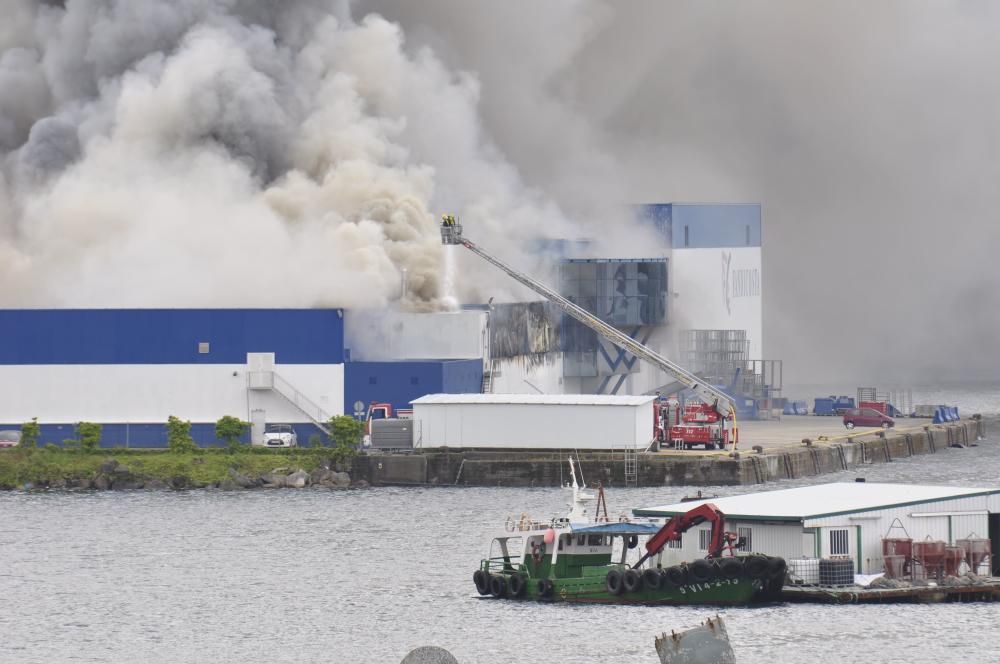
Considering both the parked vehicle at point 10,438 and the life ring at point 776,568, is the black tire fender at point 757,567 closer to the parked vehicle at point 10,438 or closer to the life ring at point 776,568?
the life ring at point 776,568

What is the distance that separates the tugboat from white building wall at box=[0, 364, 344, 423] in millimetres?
25558

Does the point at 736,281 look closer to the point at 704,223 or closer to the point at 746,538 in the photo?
the point at 704,223

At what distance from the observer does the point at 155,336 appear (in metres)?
73.9

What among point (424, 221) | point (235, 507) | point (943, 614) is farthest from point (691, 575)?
point (424, 221)

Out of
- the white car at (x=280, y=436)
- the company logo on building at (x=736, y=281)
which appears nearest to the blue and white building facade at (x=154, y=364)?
the white car at (x=280, y=436)

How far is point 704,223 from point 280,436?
3799 cm

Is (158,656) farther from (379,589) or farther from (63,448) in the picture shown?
(63,448)

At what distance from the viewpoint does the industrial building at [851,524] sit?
45750 millimetres

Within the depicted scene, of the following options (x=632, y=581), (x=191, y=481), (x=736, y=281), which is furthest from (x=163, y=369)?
(x=736, y=281)

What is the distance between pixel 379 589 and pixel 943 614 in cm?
1263

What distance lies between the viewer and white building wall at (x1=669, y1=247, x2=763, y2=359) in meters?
105

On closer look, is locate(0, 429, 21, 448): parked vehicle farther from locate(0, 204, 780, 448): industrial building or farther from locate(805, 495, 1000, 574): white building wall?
locate(805, 495, 1000, 574): white building wall

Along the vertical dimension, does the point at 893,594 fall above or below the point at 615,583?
below

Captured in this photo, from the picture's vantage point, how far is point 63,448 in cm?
7269
